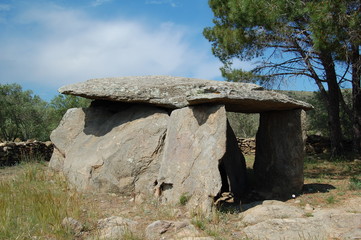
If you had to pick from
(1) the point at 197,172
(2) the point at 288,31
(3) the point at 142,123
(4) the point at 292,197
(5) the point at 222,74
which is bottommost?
(4) the point at 292,197

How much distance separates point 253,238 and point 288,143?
361 centimetres

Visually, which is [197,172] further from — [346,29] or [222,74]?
[222,74]

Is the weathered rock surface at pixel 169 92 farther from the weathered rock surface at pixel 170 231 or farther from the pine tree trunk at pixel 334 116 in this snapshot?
the pine tree trunk at pixel 334 116

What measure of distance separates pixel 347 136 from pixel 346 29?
8.95 m

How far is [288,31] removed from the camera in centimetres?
1016

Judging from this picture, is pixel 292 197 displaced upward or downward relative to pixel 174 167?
downward

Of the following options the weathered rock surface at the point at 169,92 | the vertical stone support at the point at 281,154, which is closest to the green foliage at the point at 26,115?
the weathered rock surface at the point at 169,92

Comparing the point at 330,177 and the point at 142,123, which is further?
the point at 330,177

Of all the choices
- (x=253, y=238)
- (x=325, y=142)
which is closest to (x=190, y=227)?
(x=253, y=238)

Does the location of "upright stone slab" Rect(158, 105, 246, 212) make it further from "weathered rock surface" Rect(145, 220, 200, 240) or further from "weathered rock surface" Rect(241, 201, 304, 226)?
"weathered rock surface" Rect(145, 220, 200, 240)

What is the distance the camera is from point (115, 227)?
5.14m

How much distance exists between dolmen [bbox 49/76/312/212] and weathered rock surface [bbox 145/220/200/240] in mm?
933

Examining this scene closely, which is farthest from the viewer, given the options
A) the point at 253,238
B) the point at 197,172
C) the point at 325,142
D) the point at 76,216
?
the point at 325,142

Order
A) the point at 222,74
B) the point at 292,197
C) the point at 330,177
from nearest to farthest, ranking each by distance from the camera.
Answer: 1. the point at 292,197
2. the point at 330,177
3. the point at 222,74
